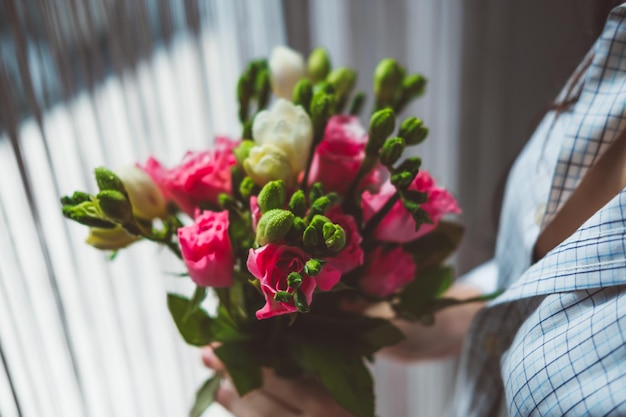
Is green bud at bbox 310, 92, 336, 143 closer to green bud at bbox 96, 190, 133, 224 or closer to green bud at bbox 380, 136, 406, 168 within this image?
green bud at bbox 380, 136, 406, 168

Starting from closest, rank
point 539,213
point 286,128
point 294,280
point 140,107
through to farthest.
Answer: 1. point 294,280
2. point 286,128
3. point 539,213
4. point 140,107

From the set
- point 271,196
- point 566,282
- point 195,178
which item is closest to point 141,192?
point 195,178

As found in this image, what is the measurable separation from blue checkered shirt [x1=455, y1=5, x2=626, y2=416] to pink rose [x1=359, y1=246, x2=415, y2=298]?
4.1 inches

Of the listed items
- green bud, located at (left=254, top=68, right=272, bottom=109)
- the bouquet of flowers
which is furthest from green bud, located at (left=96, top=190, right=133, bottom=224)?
green bud, located at (left=254, top=68, right=272, bottom=109)

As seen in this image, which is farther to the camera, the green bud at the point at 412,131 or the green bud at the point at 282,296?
the green bud at the point at 412,131

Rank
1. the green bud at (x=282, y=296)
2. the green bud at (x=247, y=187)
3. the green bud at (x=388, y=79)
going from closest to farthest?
the green bud at (x=282, y=296), the green bud at (x=247, y=187), the green bud at (x=388, y=79)

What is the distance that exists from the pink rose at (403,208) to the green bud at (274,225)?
0.41 feet

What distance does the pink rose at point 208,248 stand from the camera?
0.55 m

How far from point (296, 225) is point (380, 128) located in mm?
135

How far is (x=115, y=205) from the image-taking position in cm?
55

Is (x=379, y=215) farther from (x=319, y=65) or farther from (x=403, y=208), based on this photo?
(x=319, y=65)

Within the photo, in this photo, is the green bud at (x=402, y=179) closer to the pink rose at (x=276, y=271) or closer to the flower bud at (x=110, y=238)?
the pink rose at (x=276, y=271)

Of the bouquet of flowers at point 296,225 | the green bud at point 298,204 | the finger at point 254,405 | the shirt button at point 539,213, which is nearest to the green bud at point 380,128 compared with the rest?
the bouquet of flowers at point 296,225

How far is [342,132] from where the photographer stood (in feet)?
2.15
